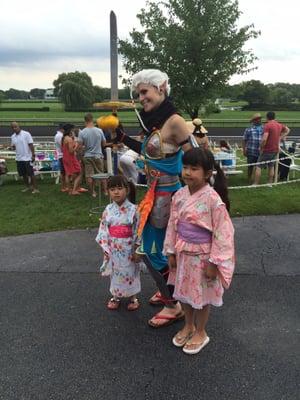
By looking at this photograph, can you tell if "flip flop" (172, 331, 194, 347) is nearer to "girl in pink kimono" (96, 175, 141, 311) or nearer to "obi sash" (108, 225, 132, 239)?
"girl in pink kimono" (96, 175, 141, 311)

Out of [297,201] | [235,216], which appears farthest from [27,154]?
[297,201]

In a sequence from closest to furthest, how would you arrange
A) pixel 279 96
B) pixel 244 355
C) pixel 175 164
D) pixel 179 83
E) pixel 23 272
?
pixel 244 355, pixel 175 164, pixel 23 272, pixel 179 83, pixel 279 96

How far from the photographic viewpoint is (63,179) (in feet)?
32.0

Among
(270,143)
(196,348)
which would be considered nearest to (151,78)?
(196,348)

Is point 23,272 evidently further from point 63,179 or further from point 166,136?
point 63,179

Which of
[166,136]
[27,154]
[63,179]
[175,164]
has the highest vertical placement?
[166,136]

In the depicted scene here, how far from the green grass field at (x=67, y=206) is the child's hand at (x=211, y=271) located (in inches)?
149

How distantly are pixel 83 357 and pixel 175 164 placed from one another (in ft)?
5.32

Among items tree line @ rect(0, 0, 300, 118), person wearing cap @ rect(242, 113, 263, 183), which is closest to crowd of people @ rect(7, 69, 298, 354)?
person wearing cap @ rect(242, 113, 263, 183)

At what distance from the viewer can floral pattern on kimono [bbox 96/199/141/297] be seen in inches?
138

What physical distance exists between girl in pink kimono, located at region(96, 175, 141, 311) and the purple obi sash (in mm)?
684

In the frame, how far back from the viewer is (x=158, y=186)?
3223 mm

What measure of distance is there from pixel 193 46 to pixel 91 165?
23.3 ft

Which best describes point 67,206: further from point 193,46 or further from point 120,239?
point 193,46
